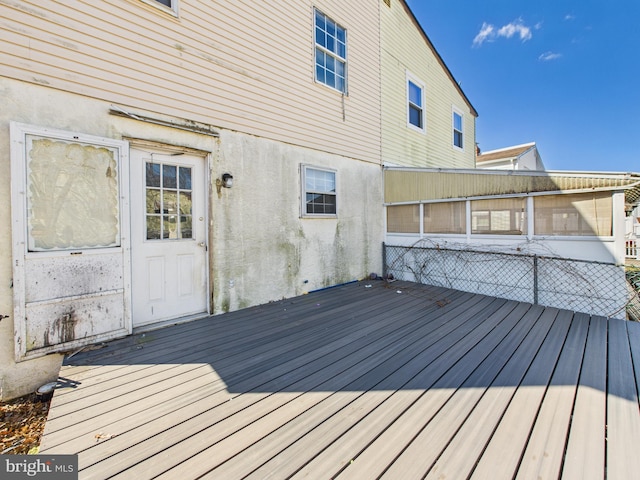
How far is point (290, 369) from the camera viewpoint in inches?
97.3

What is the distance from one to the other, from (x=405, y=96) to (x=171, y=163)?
6459 millimetres

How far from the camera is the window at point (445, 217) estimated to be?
533cm

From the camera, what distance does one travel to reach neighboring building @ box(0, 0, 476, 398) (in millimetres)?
2549

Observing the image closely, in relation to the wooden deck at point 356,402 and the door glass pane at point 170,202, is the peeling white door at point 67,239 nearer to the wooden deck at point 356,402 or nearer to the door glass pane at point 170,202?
the wooden deck at point 356,402

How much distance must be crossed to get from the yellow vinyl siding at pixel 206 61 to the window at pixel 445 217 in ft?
6.28

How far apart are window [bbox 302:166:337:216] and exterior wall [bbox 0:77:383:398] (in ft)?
0.47

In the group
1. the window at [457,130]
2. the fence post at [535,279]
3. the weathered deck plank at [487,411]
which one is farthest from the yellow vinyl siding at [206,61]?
the window at [457,130]

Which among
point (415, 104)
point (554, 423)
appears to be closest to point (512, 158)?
point (415, 104)

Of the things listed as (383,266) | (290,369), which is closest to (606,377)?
(290,369)

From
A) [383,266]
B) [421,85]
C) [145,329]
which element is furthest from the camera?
[421,85]

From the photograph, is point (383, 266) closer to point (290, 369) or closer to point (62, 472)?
point (290, 369)

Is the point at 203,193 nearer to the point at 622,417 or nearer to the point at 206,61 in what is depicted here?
the point at 206,61

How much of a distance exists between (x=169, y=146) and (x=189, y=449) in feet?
10.6

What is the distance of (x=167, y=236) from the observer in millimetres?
3562
